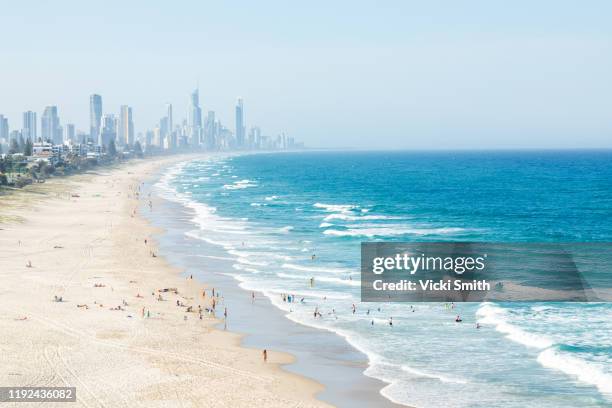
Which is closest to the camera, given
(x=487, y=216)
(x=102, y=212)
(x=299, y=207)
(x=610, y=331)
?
(x=610, y=331)

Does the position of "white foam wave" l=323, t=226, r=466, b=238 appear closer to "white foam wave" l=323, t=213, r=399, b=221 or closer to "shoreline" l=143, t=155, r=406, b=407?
"white foam wave" l=323, t=213, r=399, b=221

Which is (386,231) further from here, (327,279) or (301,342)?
(301,342)

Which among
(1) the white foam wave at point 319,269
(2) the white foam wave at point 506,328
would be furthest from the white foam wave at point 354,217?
(2) the white foam wave at point 506,328

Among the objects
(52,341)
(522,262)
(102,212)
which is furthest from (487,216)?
(52,341)

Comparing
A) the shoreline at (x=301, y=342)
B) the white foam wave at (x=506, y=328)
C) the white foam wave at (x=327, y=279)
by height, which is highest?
the white foam wave at (x=327, y=279)

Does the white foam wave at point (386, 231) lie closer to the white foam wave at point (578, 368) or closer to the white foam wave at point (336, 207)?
the white foam wave at point (336, 207)

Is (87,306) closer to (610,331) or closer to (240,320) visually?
(240,320)
